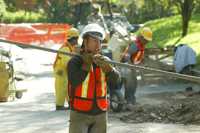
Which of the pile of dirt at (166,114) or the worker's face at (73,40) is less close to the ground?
the worker's face at (73,40)

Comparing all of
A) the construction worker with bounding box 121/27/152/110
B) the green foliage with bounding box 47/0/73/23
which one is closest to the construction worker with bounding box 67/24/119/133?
the construction worker with bounding box 121/27/152/110

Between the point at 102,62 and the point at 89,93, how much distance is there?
0.47m

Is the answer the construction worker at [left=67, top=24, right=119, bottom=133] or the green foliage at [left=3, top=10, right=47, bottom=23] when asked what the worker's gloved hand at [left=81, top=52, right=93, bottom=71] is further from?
the green foliage at [left=3, top=10, right=47, bottom=23]

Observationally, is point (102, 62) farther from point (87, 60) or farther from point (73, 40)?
point (73, 40)

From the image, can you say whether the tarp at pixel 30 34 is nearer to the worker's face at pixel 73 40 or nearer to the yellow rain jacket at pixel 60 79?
the yellow rain jacket at pixel 60 79

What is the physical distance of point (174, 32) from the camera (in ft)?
110

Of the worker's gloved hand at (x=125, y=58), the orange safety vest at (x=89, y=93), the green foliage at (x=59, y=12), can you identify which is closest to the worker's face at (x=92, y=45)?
the orange safety vest at (x=89, y=93)

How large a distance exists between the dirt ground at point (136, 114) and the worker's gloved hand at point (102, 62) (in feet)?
14.5

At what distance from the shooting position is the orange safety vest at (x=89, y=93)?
643cm

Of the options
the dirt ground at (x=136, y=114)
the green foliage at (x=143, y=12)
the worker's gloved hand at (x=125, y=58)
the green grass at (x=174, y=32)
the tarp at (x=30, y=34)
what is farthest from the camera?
the green foliage at (x=143, y=12)

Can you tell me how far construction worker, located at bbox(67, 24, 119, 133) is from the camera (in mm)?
6383

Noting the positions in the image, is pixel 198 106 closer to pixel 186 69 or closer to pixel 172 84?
pixel 186 69

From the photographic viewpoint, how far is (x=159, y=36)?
110 feet

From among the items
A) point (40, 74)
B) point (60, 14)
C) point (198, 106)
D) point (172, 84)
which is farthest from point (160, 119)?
point (60, 14)
